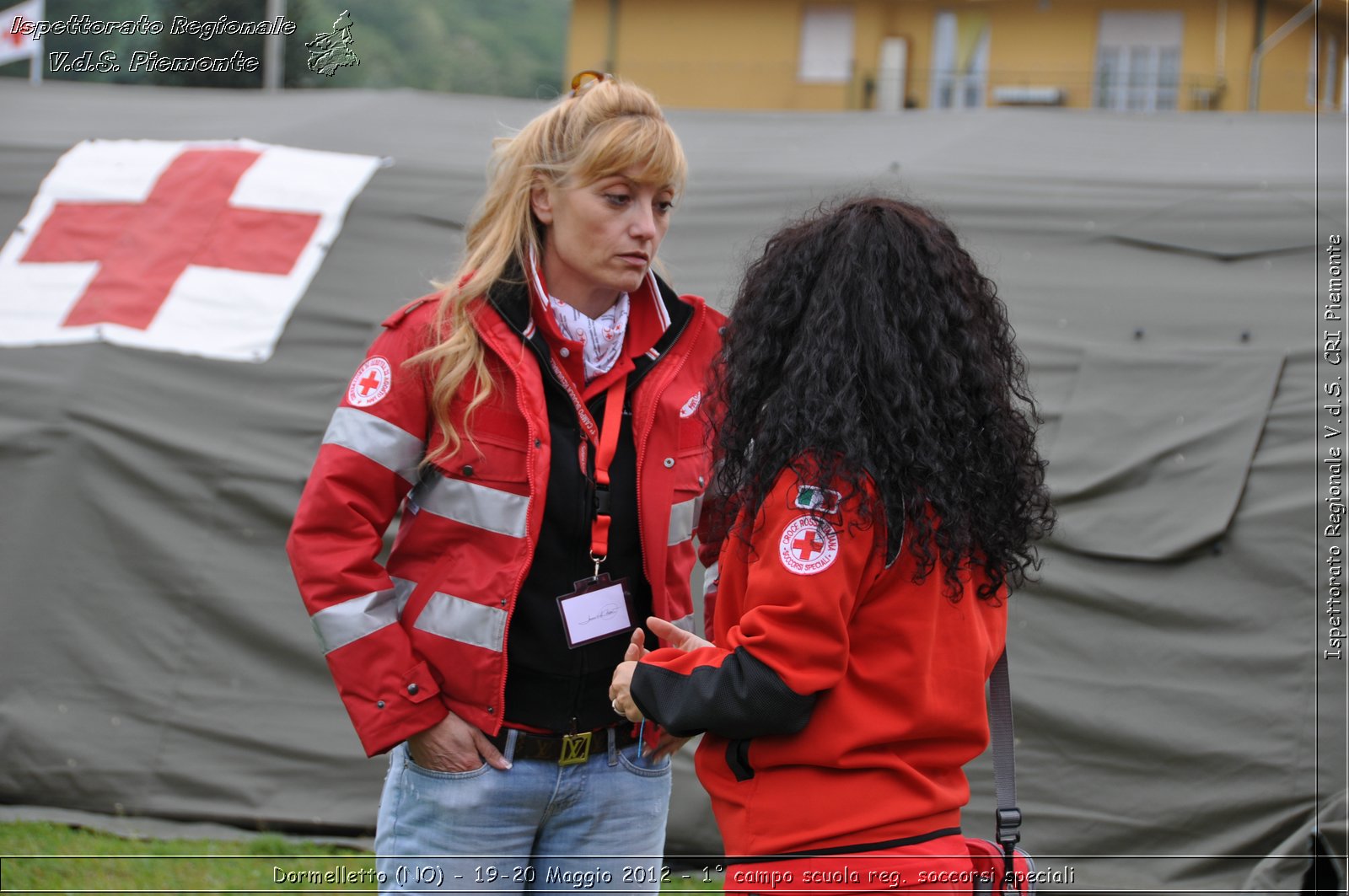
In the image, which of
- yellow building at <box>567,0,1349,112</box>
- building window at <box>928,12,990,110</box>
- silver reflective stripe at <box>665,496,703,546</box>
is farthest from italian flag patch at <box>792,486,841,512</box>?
building window at <box>928,12,990,110</box>

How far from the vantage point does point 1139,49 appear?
738 inches

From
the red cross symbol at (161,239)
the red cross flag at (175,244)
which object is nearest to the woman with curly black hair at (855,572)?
the red cross flag at (175,244)

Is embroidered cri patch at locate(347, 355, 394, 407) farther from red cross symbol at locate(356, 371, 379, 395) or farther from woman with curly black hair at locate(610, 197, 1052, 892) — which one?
woman with curly black hair at locate(610, 197, 1052, 892)

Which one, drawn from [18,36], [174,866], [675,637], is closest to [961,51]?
[18,36]

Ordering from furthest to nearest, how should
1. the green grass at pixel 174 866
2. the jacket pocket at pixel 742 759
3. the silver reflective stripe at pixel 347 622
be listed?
1. the green grass at pixel 174 866
2. the silver reflective stripe at pixel 347 622
3. the jacket pocket at pixel 742 759

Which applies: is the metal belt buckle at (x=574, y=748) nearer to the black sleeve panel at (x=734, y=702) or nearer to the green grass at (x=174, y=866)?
the black sleeve panel at (x=734, y=702)

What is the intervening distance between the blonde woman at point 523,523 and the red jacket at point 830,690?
40 centimetres

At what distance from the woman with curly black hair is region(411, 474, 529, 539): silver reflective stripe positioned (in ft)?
1.19

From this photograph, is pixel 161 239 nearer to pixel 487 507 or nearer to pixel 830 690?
pixel 487 507

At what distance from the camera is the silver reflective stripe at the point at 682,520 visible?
6.64 feet

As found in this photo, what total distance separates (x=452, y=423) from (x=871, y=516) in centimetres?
73

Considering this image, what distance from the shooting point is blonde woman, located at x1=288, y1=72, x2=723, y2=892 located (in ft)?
6.17

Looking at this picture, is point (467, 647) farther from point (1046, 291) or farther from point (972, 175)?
point (972, 175)

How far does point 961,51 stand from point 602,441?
20569mm
